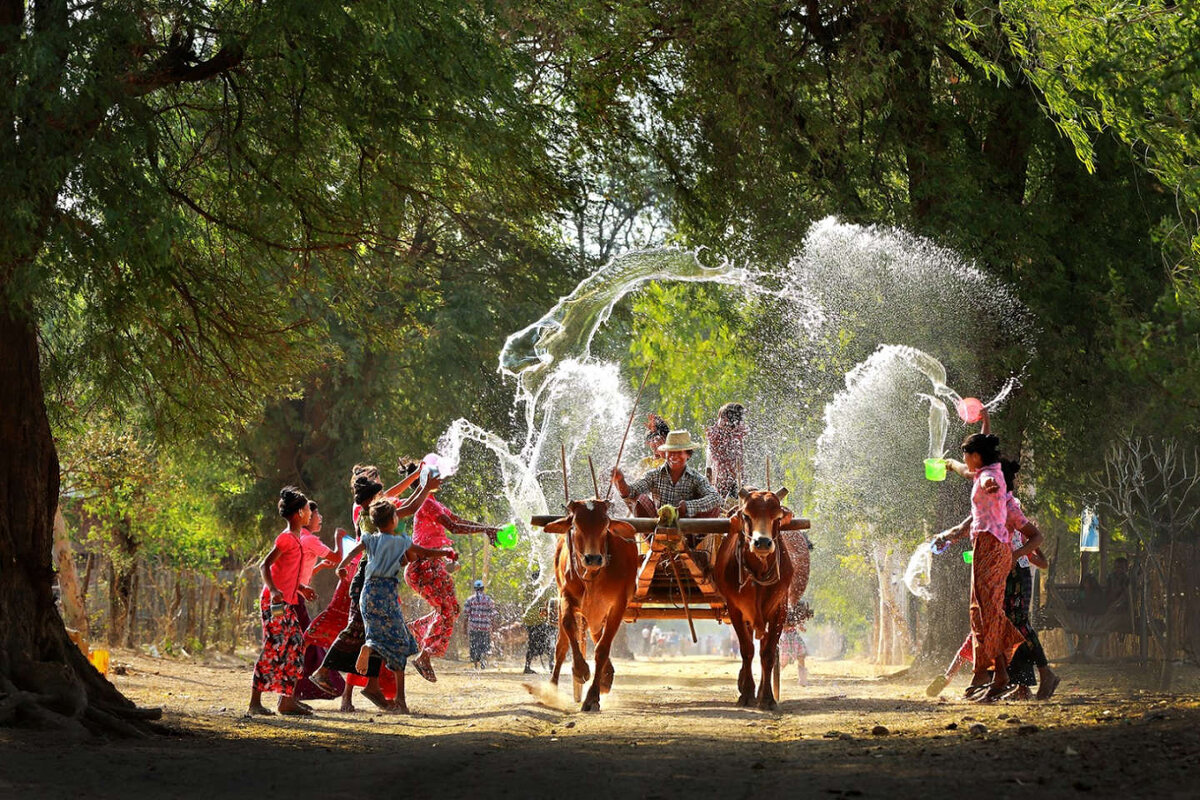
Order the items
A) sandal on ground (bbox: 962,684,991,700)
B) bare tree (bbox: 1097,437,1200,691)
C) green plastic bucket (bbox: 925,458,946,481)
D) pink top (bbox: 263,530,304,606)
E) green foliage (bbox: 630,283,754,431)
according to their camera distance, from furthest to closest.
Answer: green foliage (bbox: 630,283,754,431), bare tree (bbox: 1097,437,1200,691), sandal on ground (bbox: 962,684,991,700), pink top (bbox: 263,530,304,606), green plastic bucket (bbox: 925,458,946,481)

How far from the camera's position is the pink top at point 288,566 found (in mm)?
13234

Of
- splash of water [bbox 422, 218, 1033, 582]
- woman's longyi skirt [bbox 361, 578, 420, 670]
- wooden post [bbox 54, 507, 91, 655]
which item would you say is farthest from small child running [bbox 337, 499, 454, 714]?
wooden post [bbox 54, 507, 91, 655]

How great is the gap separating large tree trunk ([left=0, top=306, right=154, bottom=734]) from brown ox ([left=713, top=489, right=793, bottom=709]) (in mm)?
5237

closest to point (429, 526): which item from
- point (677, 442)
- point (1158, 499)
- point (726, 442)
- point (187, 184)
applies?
point (677, 442)

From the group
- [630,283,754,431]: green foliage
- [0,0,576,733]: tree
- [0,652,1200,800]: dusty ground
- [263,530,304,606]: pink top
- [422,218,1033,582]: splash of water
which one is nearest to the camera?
[0,652,1200,800]: dusty ground

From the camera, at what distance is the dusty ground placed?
7.75 meters

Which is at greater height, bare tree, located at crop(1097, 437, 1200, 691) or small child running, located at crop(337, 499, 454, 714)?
bare tree, located at crop(1097, 437, 1200, 691)

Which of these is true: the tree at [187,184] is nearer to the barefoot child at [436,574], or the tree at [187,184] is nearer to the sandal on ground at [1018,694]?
Result: the barefoot child at [436,574]

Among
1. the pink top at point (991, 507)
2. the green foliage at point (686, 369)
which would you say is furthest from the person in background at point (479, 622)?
the pink top at point (991, 507)

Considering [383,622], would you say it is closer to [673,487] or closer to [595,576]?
[595,576]

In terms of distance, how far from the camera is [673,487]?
1451cm

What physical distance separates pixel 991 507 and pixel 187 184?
7.48 meters

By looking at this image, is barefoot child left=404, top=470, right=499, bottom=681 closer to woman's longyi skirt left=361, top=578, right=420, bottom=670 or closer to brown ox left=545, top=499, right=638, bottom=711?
brown ox left=545, top=499, right=638, bottom=711

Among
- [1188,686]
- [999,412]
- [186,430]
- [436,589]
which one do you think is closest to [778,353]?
[999,412]
